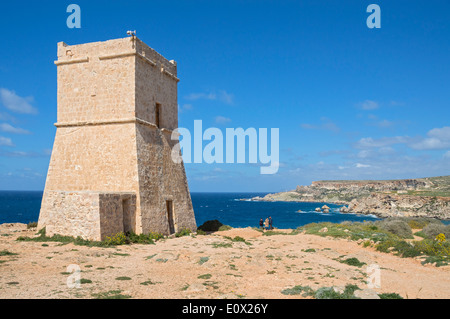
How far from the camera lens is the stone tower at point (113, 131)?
637 inches

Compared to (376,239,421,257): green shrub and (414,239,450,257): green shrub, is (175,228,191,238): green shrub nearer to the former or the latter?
(376,239,421,257): green shrub

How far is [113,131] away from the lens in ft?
54.4

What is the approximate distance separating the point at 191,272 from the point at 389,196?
7755 centimetres

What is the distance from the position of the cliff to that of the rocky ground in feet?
192

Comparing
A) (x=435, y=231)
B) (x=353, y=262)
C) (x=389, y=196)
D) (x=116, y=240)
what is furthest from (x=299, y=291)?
(x=389, y=196)

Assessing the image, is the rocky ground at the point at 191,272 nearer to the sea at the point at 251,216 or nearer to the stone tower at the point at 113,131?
the stone tower at the point at 113,131

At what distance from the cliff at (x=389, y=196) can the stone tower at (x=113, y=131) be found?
61065mm

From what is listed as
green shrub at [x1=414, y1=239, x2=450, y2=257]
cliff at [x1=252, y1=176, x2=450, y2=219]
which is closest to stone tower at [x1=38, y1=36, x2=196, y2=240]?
green shrub at [x1=414, y1=239, x2=450, y2=257]

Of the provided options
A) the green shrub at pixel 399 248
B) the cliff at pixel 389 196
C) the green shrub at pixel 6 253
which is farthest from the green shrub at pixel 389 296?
the cliff at pixel 389 196

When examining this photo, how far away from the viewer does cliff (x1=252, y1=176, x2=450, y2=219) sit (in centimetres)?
6369
